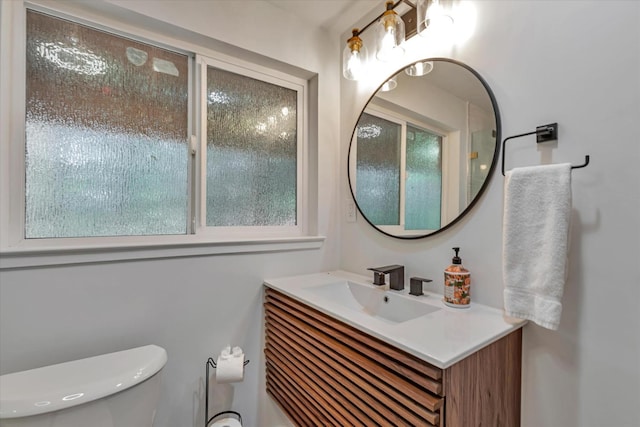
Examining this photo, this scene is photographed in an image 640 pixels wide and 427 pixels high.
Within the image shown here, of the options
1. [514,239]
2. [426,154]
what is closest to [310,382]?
[514,239]

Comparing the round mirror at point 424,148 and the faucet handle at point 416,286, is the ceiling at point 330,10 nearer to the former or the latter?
the round mirror at point 424,148

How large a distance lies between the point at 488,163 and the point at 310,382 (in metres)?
1.12

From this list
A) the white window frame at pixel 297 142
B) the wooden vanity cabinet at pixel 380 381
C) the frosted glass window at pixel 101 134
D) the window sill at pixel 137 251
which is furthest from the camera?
the white window frame at pixel 297 142

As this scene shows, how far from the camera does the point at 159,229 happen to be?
1.34 meters

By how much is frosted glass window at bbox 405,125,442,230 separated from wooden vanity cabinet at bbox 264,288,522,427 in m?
0.55

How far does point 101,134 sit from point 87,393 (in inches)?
39.7

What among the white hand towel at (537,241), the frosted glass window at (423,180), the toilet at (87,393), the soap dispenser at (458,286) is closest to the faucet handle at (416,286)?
the soap dispenser at (458,286)

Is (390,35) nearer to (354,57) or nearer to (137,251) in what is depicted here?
(354,57)

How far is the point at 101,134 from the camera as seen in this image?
1.22m

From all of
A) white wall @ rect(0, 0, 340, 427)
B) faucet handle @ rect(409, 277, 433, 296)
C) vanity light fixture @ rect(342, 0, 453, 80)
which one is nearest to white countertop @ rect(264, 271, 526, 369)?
faucet handle @ rect(409, 277, 433, 296)

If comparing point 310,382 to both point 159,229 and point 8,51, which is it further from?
point 8,51

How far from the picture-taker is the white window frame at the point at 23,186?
3.34 feet

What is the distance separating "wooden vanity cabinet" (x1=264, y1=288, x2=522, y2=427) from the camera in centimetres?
71

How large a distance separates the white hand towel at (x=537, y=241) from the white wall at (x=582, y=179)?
4.3 inches
